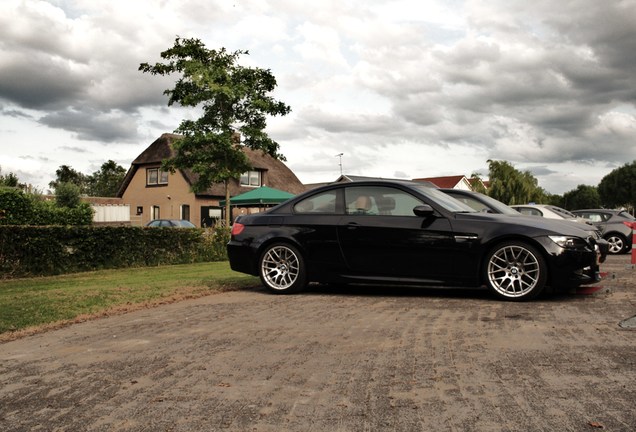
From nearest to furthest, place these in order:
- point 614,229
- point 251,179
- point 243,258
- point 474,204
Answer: point 243,258
point 474,204
point 614,229
point 251,179

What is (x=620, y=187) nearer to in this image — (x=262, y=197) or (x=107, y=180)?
(x=107, y=180)

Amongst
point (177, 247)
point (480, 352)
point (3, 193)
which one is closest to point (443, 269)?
point (480, 352)

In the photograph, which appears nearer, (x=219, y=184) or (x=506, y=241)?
(x=506, y=241)

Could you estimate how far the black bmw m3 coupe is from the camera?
7.94 m

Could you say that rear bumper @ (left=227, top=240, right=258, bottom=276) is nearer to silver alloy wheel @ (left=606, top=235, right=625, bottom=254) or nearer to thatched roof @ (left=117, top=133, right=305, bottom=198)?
silver alloy wheel @ (left=606, top=235, right=625, bottom=254)

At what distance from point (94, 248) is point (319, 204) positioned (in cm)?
977

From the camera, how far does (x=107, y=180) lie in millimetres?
102125

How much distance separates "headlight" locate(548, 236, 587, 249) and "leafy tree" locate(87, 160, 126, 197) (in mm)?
97471

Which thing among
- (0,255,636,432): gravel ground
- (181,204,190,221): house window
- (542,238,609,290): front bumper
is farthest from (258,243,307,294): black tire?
(181,204,190,221): house window

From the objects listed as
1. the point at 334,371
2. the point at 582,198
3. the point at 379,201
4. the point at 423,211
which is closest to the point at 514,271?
the point at 423,211

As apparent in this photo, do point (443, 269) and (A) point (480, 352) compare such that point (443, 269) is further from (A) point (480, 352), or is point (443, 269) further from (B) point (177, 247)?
(B) point (177, 247)

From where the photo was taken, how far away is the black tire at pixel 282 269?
9086 mm

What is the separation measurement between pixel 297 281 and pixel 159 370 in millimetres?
4359

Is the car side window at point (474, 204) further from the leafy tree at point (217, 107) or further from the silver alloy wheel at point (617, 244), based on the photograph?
the leafy tree at point (217, 107)
